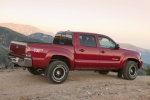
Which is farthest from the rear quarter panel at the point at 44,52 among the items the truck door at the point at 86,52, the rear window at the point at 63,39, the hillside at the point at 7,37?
the hillside at the point at 7,37

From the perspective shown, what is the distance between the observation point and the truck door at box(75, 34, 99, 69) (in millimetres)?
10898

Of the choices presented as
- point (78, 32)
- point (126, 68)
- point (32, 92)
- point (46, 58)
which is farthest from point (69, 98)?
point (126, 68)

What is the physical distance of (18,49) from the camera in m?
10.2

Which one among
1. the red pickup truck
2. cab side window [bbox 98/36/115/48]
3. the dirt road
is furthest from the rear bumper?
cab side window [bbox 98/36/115/48]

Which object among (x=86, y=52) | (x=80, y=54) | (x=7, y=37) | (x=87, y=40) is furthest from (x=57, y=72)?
(x=7, y=37)

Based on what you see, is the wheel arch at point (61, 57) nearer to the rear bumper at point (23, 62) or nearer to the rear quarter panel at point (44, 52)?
the rear quarter panel at point (44, 52)

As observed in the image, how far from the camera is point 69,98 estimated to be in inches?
330

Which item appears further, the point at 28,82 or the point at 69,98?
the point at 28,82

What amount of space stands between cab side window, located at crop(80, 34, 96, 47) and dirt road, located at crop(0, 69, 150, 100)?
1443 mm

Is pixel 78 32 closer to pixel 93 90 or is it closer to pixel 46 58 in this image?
pixel 46 58

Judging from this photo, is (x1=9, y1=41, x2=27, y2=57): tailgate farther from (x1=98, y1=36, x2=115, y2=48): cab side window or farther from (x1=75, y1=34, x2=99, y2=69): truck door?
(x1=98, y1=36, x2=115, y2=48): cab side window

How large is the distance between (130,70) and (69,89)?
12.7ft

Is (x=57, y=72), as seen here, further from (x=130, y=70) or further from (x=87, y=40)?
(x=130, y=70)

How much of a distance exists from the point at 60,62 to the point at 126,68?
3.35 meters
